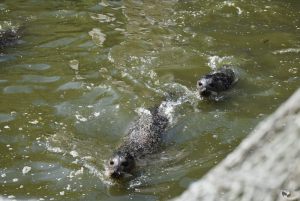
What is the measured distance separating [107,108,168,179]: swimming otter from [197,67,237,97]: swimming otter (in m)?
0.92

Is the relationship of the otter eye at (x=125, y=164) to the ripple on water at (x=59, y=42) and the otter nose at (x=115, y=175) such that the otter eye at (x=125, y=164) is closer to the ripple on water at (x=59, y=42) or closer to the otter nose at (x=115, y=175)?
the otter nose at (x=115, y=175)

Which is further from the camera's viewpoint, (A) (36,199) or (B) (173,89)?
(B) (173,89)

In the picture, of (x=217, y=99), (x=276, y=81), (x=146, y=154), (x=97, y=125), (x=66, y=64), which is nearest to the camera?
(x=146, y=154)

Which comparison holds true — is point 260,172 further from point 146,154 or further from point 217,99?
point 217,99

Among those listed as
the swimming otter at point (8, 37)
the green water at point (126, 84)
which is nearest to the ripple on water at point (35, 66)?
the green water at point (126, 84)

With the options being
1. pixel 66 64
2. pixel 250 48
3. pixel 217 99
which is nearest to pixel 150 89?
pixel 217 99

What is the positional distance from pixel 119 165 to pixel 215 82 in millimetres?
2782

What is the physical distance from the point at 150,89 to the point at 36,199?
3248 mm

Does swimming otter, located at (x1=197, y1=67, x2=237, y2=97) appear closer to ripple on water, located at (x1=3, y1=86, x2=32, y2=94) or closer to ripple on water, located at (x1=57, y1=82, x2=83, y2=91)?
ripple on water, located at (x1=57, y1=82, x2=83, y2=91)

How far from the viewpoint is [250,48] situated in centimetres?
1000

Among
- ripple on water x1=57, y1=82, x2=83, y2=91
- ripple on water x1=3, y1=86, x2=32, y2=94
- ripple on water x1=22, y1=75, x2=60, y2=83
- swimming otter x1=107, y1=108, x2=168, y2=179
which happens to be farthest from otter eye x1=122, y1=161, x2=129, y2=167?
ripple on water x1=22, y1=75, x2=60, y2=83

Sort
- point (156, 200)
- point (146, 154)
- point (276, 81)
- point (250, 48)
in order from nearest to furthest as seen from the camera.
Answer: point (156, 200) → point (146, 154) → point (276, 81) → point (250, 48)

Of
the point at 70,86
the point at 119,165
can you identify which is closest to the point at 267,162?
the point at 119,165

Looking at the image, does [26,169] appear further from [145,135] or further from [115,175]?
[145,135]
